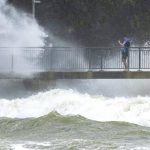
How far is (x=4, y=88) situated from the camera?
3288cm

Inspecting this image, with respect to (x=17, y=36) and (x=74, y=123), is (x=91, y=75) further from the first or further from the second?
(x=74, y=123)

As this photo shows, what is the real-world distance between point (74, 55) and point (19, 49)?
2.53 meters

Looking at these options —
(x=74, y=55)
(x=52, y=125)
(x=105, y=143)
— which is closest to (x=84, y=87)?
(x=74, y=55)

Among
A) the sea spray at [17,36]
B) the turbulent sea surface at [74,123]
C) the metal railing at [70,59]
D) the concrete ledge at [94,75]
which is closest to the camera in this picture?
the turbulent sea surface at [74,123]

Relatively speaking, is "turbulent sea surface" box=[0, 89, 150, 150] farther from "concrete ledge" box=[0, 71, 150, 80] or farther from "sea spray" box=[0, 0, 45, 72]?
"sea spray" box=[0, 0, 45, 72]

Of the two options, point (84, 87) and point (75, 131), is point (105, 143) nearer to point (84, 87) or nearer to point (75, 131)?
point (75, 131)

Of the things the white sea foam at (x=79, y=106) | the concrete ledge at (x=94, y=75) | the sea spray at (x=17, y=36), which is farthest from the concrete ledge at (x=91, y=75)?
the sea spray at (x=17, y=36)

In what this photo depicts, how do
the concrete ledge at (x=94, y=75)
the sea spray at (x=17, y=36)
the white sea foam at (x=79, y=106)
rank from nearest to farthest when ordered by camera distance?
the white sea foam at (x=79, y=106) < the concrete ledge at (x=94, y=75) < the sea spray at (x=17, y=36)

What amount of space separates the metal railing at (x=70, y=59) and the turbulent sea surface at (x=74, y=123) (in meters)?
1.71

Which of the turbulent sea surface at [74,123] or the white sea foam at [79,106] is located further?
the white sea foam at [79,106]

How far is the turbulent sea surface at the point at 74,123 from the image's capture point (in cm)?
1831

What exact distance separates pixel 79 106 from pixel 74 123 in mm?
6959

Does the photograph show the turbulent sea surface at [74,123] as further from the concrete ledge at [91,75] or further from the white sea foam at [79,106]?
the concrete ledge at [91,75]

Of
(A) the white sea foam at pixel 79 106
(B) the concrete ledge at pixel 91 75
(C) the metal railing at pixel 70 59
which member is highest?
(C) the metal railing at pixel 70 59
